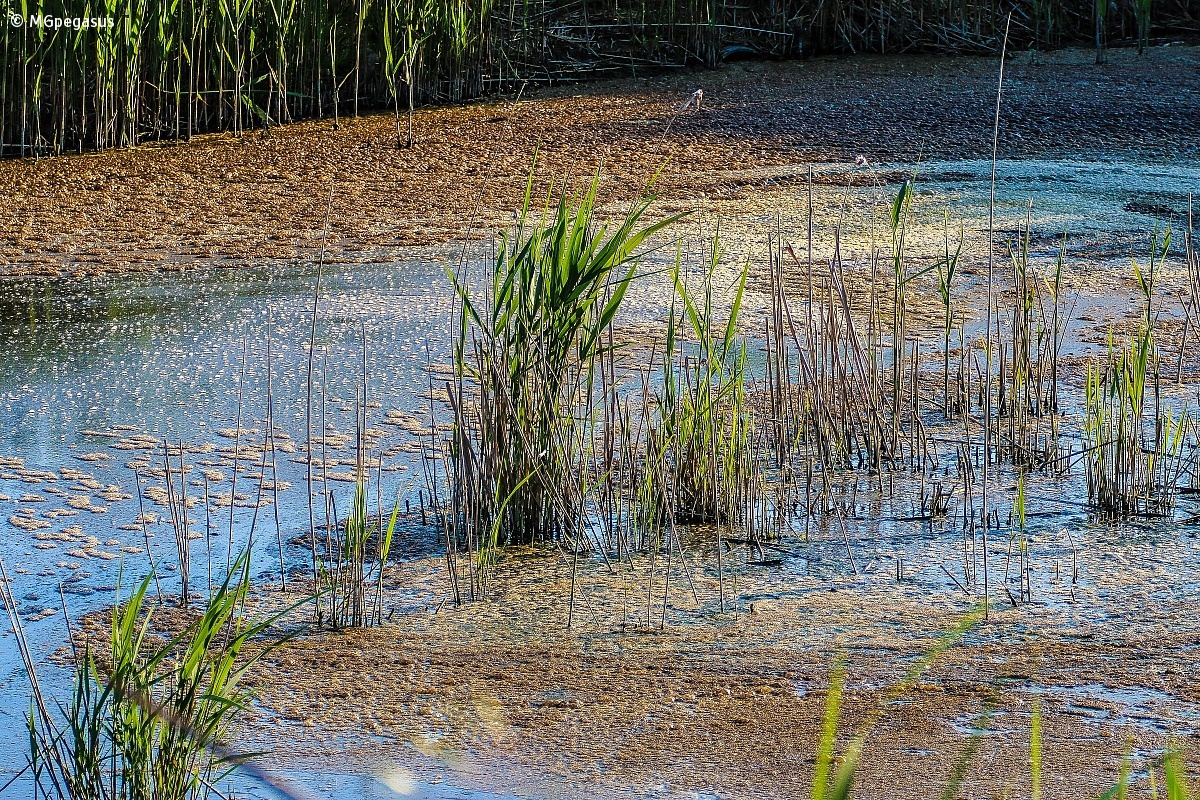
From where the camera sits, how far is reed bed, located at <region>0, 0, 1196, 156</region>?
6855 mm

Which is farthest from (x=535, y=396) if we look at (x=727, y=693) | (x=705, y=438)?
(x=727, y=693)

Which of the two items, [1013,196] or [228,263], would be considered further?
[1013,196]

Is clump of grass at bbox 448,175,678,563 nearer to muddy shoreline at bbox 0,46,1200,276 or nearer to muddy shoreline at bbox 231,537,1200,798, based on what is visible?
muddy shoreline at bbox 231,537,1200,798

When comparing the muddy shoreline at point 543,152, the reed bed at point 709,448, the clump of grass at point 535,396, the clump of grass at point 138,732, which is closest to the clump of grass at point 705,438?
the reed bed at point 709,448

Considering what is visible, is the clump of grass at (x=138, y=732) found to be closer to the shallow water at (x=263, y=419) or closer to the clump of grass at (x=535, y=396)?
the shallow water at (x=263, y=419)

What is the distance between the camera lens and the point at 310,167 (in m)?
6.78

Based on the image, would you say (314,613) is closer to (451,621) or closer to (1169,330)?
(451,621)

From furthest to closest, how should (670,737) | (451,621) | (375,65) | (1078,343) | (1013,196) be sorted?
(375,65) < (1013,196) < (1078,343) < (451,621) < (670,737)

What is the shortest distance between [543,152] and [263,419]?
3.30 metres

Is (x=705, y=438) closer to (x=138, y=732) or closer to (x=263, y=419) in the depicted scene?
(x=263, y=419)

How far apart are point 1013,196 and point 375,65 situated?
3502 millimetres

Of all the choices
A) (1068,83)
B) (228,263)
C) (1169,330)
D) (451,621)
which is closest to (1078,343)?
(1169,330)

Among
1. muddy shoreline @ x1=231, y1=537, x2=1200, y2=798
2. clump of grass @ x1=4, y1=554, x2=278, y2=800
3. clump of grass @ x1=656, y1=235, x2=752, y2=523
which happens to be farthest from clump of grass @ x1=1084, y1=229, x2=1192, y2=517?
clump of grass @ x1=4, y1=554, x2=278, y2=800

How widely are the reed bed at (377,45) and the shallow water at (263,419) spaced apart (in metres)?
2.00
